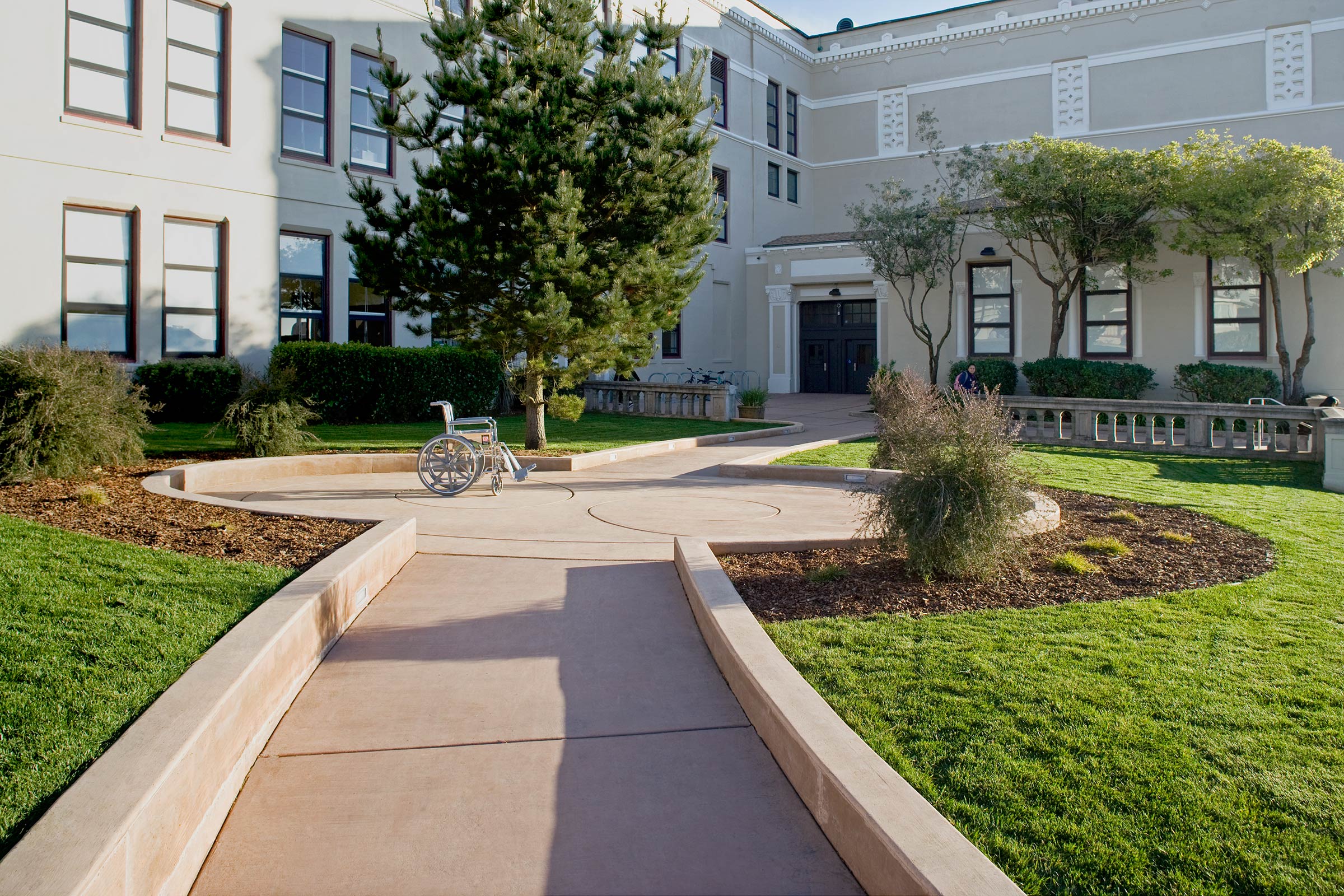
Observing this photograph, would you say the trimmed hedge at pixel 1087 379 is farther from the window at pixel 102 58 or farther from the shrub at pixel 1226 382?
the window at pixel 102 58

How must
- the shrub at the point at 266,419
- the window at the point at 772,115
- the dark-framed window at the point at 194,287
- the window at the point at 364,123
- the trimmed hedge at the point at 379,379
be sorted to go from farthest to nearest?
the window at the point at 772,115 → the window at the point at 364,123 → the trimmed hedge at the point at 379,379 → the dark-framed window at the point at 194,287 → the shrub at the point at 266,419

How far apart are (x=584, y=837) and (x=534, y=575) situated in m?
3.80

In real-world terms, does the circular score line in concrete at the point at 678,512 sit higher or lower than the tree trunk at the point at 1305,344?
lower

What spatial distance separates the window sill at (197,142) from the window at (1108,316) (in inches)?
832

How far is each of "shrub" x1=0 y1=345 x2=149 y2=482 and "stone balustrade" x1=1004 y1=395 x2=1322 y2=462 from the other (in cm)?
1245

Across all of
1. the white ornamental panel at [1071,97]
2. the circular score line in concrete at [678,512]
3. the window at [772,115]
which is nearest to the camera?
the circular score line in concrete at [678,512]

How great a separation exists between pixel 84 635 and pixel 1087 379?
24688 mm

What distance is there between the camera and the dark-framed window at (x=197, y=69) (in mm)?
19953

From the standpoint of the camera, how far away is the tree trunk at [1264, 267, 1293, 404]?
79.3 ft

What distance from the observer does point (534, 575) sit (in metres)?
7.42

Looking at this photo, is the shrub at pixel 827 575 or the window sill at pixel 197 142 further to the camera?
Result: the window sill at pixel 197 142

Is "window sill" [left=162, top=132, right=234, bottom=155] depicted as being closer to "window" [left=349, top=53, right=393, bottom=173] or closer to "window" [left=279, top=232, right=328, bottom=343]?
"window" [left=279, top=232, right=328, bottom=343]

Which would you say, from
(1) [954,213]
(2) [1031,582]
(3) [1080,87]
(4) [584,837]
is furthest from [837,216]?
(4) [584,837]

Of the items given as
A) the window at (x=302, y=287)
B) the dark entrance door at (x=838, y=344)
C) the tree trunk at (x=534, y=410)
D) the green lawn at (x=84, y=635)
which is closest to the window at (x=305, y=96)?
the window at (x=302, y=287)
